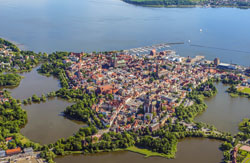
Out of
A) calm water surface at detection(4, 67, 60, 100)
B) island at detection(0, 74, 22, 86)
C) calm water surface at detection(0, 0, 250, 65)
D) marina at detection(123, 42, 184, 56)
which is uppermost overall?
calm water surface at detection(0, 0, 250, 65)

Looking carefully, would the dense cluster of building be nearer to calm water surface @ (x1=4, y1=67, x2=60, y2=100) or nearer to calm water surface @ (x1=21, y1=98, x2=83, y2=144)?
calm water surface @ (x1=4, y1=67, x2=60, y2=100)

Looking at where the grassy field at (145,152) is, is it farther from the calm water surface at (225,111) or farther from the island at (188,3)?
the island at (188,3)

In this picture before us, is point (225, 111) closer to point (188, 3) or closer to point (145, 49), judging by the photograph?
point (145, 49)

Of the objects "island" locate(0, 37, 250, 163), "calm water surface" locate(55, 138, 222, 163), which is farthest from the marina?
"calm water surface" locate(55, 138, 222, 163)

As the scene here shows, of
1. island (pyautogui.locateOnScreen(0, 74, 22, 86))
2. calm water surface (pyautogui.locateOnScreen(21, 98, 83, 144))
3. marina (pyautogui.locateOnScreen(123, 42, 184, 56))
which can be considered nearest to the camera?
calm water surface (pyautogui.locateOnScreen(21, 98, 83, 144))

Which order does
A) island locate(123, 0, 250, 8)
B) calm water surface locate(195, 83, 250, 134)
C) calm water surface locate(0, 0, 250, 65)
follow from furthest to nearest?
island locate(123, 0, 250, 8) → calm water surface locate(0, 0, 250, 65) → calm water surface locate(195, 83, 250, 134)

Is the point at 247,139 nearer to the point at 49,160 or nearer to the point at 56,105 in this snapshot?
the point at 49,160

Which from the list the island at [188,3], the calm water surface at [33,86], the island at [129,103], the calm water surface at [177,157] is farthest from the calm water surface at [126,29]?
the calm water surface at [177,157]
